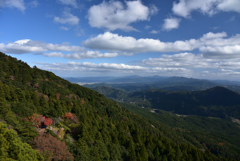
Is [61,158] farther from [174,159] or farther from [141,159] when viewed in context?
[174,159]

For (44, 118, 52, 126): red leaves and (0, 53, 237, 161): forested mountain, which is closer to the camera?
(0, 53, 237, 161): forested mountain

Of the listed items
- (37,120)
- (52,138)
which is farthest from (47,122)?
(52,138)

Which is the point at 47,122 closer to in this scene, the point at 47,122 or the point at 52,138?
the point at 47,122

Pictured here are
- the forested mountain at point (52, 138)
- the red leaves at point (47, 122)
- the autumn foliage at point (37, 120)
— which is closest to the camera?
the forested mountain at point (52, 138)

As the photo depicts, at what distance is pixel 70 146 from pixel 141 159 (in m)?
26.2

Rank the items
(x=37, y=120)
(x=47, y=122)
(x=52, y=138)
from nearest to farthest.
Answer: (x=52, y=138) → (x=37, y=120) → (x=47, y=122)

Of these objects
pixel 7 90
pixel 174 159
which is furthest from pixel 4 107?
pixel 174 159

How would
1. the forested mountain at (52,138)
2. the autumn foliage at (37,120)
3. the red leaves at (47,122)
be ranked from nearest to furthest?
1. the forested mountain at (52,138)
2. the autumn foliage at (37,120)
3. the red leaves at (47,122)

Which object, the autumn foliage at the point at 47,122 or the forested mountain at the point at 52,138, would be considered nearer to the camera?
the forested mountain at the point at 52,138

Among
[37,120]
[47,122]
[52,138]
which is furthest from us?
[47,122]

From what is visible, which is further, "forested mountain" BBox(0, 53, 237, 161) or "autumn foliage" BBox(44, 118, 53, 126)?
"autumn foliage" BBox(44, 118, 53, 126)

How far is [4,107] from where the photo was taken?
32781 mm

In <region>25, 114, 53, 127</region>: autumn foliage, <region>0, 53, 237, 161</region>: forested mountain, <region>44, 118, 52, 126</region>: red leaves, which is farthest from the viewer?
<region>44, 118, 52, 126</region>: red leaves

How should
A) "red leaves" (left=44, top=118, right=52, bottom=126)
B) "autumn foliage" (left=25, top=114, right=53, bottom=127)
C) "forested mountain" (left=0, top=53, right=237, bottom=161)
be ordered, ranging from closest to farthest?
"forested mountain" (left=0, top=53, right=237, bottom=161) → "autumn foliage" (left=25, top=114, right=53, bottom=127) → "red leaves" (left=44, top=118, right=52, bottom=126)
